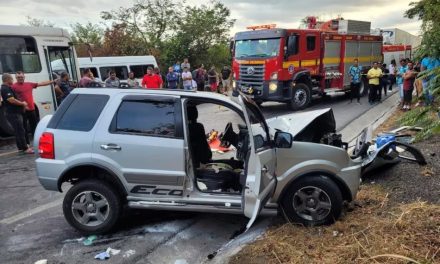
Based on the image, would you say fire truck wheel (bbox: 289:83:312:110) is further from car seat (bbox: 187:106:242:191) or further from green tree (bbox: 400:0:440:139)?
car seat (bbox: 187:106:242:191)

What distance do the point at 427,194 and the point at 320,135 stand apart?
1.46 metres

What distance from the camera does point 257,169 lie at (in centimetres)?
397

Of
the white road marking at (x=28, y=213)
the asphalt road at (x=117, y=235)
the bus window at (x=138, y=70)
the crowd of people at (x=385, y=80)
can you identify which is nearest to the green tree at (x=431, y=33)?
the asphalt road at (x=117, y=235)

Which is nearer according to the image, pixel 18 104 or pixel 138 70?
pixel 18 104

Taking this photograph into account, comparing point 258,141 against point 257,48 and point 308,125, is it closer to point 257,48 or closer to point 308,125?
point 308,125

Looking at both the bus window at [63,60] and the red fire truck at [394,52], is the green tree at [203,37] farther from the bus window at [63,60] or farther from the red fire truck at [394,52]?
the bus window at [63,60]

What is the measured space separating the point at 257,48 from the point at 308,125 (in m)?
9.63

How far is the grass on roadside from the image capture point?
3.63 meters

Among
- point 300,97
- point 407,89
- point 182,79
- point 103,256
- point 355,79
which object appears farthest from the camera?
point 182,79

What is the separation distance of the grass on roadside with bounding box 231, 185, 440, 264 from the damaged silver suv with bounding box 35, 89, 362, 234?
256 mm

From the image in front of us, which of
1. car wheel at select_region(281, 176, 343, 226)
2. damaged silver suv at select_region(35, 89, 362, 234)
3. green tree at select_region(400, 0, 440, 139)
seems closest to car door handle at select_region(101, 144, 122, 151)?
damaged silver suv at select_region(35, 89, 362, 234)

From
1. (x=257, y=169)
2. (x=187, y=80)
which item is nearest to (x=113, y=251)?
(x=257, y=169)

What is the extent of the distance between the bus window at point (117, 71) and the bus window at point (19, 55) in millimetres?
6434

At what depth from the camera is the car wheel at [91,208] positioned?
14.6 ft
